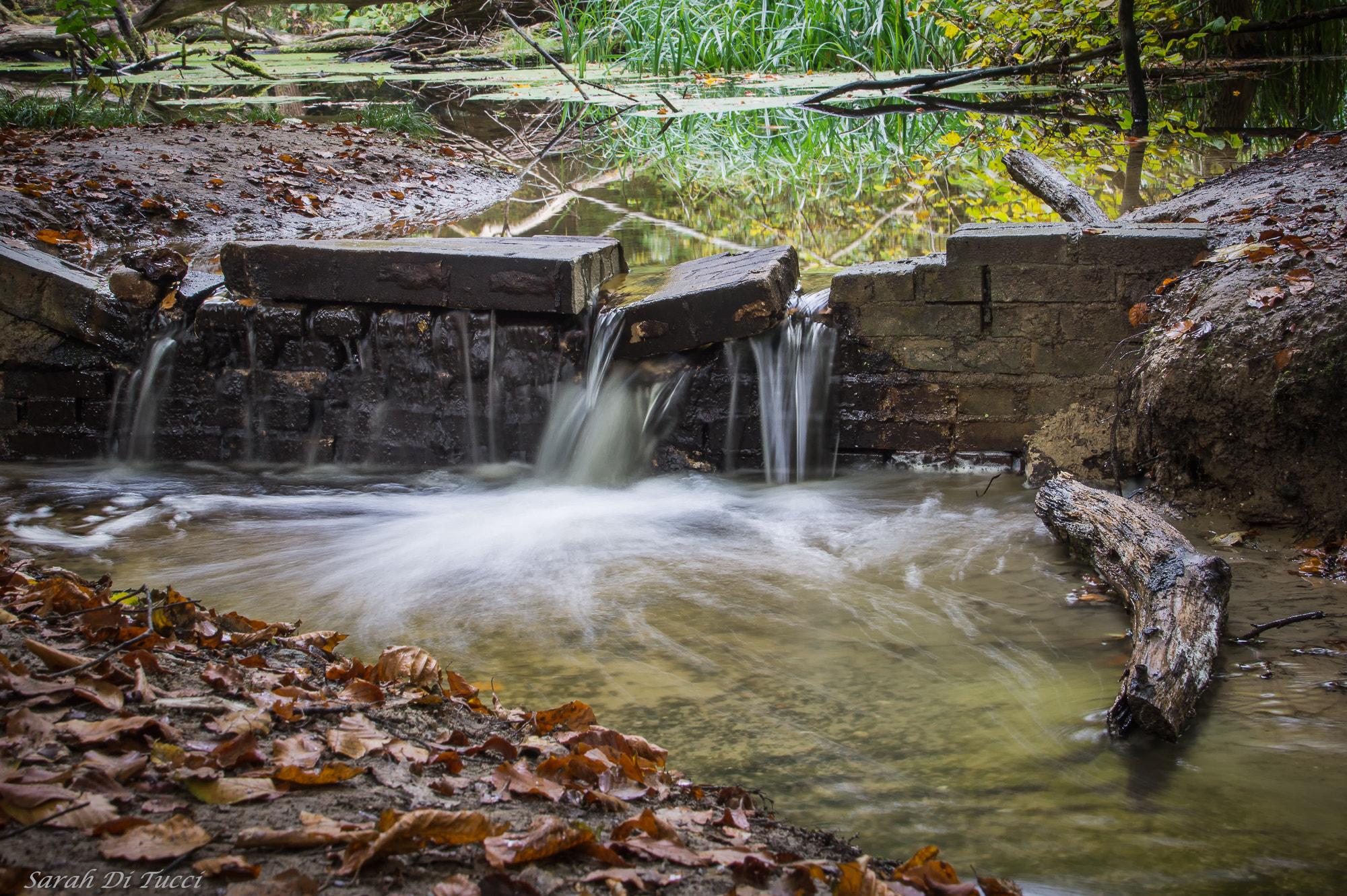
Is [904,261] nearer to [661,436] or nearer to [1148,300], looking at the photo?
[1148,300]

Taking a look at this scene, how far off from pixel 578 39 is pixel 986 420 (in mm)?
14532

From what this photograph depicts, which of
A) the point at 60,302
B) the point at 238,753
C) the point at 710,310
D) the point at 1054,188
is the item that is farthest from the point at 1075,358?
the point at 60,302

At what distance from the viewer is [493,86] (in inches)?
643

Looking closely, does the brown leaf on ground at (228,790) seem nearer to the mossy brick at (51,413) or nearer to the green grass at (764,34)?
the mossy brick at (51,413)

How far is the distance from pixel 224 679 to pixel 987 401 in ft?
12.6

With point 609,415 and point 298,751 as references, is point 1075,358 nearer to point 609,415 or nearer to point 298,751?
point 609,415

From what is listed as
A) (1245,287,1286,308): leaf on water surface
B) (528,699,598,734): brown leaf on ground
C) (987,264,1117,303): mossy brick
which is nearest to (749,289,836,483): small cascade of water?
(987,264,1117,303): mossy brick

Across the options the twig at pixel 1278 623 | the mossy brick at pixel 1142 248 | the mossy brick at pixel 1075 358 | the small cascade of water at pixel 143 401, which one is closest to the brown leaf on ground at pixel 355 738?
the twig at pixel 1278 623

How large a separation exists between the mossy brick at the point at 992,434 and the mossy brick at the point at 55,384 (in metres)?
4.87

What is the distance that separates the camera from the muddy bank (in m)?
3.53

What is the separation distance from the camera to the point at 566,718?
8.07 ft

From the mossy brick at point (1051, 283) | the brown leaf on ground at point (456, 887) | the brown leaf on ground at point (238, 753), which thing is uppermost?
the mossy brick at point (1051, 283)

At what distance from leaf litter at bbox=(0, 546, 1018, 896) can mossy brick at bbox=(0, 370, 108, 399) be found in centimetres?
335

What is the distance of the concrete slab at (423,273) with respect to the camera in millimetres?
4824
